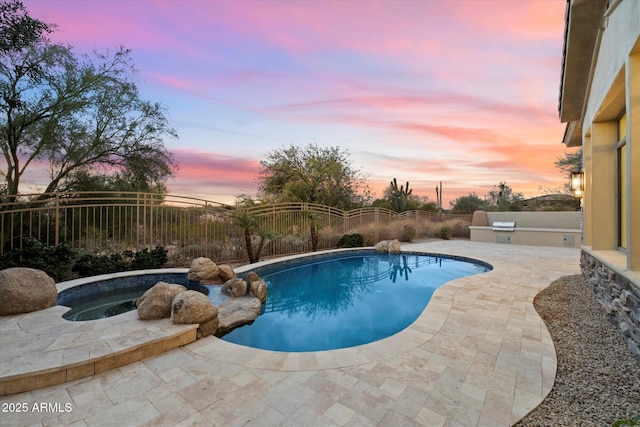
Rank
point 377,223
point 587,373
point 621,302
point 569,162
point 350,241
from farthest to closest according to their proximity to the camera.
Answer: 1. point 569,162
2. point 377,223
3. point 350,241
4. point 621,302
5. point 587,373

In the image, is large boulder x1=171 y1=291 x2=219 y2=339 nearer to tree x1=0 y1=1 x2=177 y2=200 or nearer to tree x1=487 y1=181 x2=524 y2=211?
tree x1=0 y1=1 x2=177 y2=200

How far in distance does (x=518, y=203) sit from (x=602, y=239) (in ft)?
59.2

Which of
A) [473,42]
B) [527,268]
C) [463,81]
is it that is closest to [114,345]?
[527,268]

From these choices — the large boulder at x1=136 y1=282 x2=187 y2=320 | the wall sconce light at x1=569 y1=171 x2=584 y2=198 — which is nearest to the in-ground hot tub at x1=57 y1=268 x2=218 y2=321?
the large boulder at x1=136 y1=282 x2=187 y2=320

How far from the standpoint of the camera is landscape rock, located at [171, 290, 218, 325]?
11.0 ft

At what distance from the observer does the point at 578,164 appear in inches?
611

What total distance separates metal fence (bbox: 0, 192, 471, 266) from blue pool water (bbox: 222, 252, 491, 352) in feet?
5.13

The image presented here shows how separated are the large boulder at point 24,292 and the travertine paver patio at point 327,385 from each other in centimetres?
30

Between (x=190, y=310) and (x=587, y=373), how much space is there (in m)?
4.33

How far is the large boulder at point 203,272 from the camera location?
6.05m

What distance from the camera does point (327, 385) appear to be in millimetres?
2330

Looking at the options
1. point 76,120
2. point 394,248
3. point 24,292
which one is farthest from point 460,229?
point 76,120

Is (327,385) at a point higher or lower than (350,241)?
lower

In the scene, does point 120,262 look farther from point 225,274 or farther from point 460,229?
point 460,229
